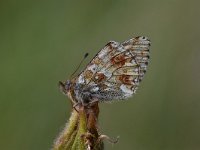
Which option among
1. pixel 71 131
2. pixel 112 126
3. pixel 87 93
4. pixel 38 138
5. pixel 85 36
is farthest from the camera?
pixel 85 36

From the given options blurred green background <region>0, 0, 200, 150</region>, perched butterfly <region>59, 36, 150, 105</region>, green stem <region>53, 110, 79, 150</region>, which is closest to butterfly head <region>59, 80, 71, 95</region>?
perched butterfly <region>59, 36, 150, 105</region>

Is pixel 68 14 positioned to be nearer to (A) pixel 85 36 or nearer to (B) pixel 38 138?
(A) pixel 85 36

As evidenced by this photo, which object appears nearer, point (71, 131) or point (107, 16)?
point (71, 131)

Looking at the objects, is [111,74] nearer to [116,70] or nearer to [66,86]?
[116,70]

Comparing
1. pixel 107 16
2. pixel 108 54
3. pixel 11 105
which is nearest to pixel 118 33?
pixel 107 16

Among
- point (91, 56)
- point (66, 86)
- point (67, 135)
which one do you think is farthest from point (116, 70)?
point (91, 56)

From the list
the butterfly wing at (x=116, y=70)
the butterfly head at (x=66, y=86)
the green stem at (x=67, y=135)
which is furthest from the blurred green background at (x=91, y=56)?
the green stem at (x=67, y=135)

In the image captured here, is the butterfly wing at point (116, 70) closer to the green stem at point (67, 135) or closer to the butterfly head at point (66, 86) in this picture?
the butterfly head at point (66, 86)

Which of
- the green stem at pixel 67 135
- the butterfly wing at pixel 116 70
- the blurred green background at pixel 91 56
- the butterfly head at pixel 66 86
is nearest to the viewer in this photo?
the green stem at pixel 67 135
